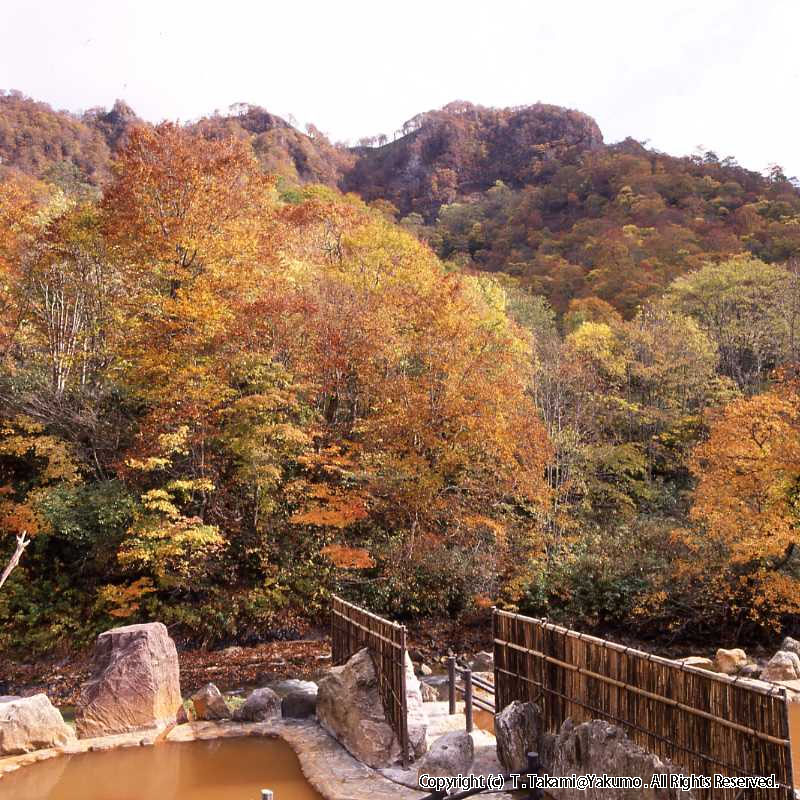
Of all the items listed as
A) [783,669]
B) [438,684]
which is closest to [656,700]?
[438,684]

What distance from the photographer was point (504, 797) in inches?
276

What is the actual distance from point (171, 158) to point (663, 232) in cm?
3355

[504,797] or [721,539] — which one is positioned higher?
[721,539]

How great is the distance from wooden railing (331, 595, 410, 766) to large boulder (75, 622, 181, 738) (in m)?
2.84

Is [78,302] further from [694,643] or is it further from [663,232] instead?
[663,232]

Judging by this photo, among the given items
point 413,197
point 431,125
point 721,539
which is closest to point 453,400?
point 721,539

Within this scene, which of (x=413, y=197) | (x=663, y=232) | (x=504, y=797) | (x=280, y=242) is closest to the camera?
(x=504, y=797)

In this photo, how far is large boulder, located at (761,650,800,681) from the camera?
12.6 meters

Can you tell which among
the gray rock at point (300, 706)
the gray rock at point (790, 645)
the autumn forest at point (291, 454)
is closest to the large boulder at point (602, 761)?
the gray rock at point (300, 706)

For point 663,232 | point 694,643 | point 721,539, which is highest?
point 663,232

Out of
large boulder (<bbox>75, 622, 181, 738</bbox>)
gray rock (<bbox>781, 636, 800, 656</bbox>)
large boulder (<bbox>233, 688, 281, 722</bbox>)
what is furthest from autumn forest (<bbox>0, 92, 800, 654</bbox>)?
large boulder (<bbox>233, 688, 281, 722</bbox>)

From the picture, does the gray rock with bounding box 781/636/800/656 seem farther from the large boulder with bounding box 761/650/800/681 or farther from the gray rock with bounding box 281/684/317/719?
the gray rock with bounding box 281/684/317/719

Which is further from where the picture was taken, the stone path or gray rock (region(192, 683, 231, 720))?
gray rock (region(192, 683, 231, 720))

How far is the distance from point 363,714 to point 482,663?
21.2ft
